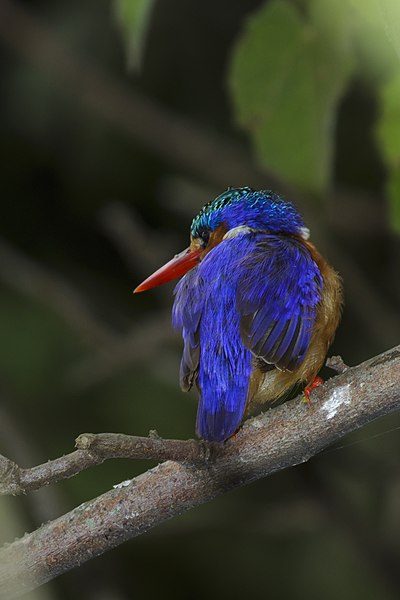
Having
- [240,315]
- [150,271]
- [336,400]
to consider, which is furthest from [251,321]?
[150,271]

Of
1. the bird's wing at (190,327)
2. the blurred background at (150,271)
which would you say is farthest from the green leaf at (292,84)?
the blurred background at (150,271)

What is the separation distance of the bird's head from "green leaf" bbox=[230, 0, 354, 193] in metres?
0.09

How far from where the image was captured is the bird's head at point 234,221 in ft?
6.83

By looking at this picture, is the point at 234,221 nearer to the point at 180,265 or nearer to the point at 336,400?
the point at 180,265

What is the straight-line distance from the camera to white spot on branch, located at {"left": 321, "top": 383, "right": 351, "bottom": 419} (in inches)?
58.1

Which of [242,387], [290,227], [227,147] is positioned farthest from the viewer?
[227,147]

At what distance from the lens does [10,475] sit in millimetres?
1302

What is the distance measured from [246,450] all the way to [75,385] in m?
2.16

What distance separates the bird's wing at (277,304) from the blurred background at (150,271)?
1.42 metres

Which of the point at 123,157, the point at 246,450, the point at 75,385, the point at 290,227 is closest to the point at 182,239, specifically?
the point at 123,157

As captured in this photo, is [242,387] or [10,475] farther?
[242,387]

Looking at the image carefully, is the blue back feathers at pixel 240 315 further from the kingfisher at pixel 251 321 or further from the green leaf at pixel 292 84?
the green leaf at pixel 292 84

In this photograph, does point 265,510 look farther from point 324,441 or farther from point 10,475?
point 10,475

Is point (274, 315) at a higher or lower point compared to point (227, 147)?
lower
